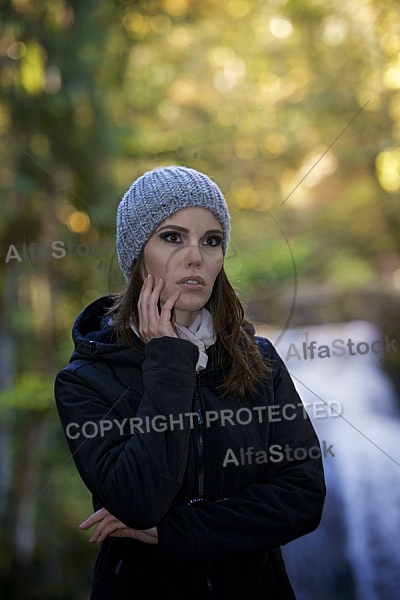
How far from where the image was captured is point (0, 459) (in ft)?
8.55

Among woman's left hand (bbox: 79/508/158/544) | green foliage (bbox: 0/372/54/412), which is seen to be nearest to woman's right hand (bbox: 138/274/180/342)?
woman's left hand (bbox: 79/508/158/544)

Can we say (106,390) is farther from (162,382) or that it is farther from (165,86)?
(165,86)

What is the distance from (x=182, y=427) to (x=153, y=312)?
0.16 m

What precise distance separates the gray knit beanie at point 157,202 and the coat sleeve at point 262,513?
298 millimetres

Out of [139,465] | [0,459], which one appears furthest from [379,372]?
[0,459]

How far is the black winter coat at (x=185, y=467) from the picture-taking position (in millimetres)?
772

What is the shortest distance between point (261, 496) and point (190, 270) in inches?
12.3

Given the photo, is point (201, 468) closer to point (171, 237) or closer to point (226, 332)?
point (226, 332)

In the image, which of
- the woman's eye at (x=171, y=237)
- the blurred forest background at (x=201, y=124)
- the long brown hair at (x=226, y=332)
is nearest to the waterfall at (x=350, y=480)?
the blurred forest background at (x=201, y=124)

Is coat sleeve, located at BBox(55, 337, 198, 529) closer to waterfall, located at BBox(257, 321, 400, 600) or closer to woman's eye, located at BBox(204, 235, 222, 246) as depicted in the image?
woman's eye, located at BBox(204, 235, 222, 246)

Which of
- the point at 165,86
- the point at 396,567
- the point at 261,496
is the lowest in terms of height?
the point at 396,567

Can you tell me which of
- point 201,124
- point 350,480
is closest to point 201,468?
point 350,480

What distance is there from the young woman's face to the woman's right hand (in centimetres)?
2

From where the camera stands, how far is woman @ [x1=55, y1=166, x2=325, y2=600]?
78cm
